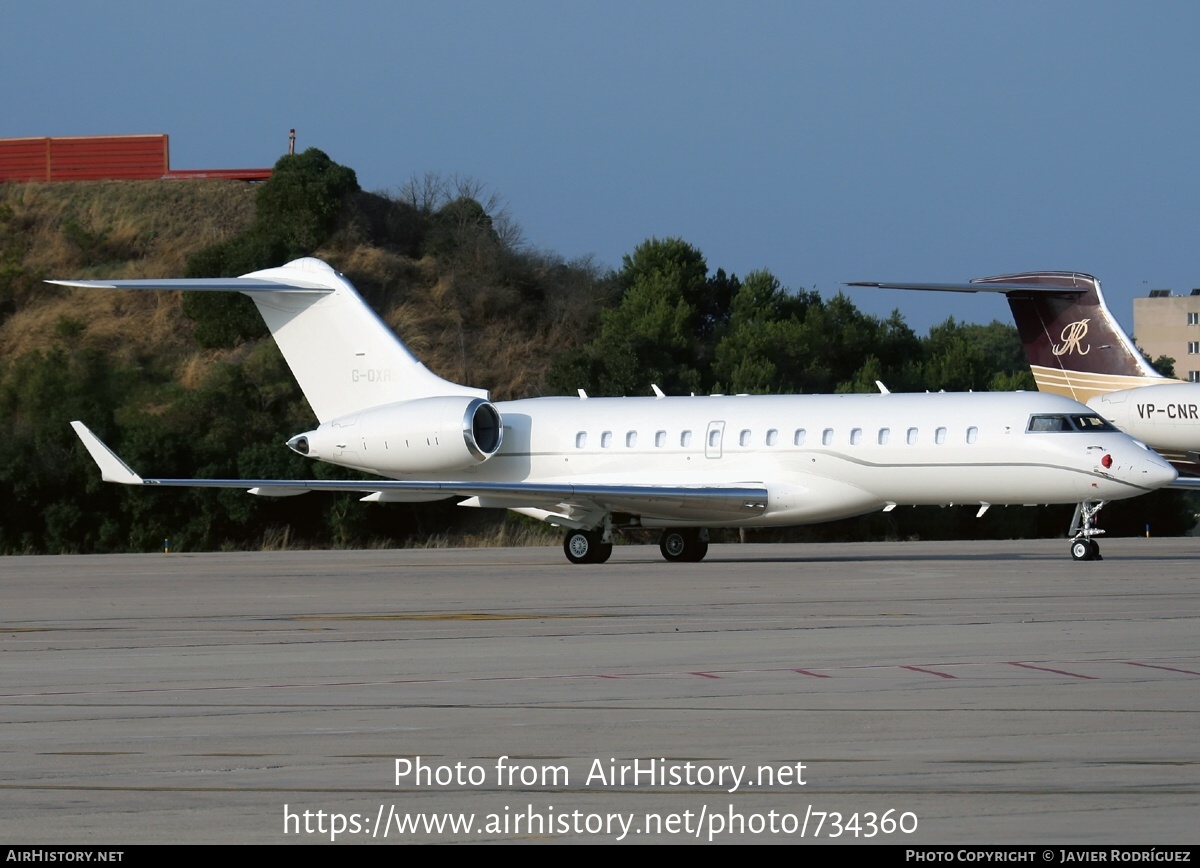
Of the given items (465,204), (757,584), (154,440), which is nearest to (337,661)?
(757,584)

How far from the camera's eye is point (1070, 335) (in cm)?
3534

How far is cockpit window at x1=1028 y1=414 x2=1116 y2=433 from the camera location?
2595 cm

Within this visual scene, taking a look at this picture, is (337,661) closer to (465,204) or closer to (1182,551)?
(1182,551)

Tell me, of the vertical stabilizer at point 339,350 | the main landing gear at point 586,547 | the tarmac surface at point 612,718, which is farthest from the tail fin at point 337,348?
the tarmac surface at point 612,718

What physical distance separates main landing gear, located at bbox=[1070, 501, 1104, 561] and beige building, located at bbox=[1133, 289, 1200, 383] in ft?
349

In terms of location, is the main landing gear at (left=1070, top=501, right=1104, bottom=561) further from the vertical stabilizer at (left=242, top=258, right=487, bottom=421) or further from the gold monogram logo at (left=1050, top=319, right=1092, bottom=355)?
the vertical stabilizer at (left=242, top=258, right=487, bottom=421)

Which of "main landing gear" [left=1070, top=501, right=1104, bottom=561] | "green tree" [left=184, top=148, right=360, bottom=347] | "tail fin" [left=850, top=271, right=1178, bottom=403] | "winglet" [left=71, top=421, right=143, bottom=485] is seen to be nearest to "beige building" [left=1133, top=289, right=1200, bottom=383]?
"green tree" [left=184, top=148, right=360, bottom=347]

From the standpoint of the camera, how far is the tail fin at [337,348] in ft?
102

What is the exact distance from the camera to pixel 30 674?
467 inches

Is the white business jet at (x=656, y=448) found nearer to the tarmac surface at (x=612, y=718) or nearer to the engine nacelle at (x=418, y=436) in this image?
the engine nacelle at (x=418, y=436)

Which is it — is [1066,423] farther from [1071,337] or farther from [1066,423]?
[1071,337]

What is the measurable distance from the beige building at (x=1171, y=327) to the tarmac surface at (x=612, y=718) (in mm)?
115253

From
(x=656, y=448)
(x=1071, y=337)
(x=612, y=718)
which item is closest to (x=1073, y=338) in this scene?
(x=1071, y=337)
